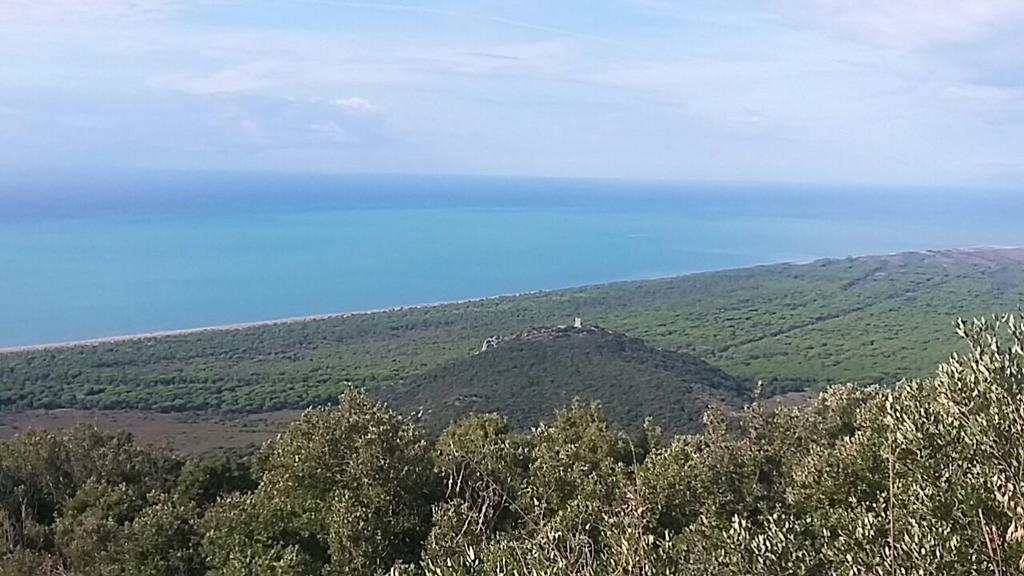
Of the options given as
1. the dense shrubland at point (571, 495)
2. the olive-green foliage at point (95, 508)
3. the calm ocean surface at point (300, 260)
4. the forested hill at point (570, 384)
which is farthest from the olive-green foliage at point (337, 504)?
the calm ocean surface at point (300, 260)

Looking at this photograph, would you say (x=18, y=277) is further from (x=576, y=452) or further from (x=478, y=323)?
(x=576, y=452)

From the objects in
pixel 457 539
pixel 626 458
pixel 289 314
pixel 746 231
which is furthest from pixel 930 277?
pixel 457 539

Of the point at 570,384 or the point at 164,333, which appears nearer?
the point at 570,384

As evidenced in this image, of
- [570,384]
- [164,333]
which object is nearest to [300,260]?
[164,333]

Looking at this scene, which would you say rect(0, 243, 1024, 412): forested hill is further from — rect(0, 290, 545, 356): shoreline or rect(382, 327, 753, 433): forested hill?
rect(382, 327, 753, 433): forested hill

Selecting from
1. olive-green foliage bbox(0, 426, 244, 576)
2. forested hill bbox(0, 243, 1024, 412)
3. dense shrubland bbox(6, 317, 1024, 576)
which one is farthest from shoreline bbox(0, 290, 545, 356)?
dense shrubland bbox(6, 317, 1024, 576)

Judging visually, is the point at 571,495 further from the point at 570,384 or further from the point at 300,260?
the point at 300,260

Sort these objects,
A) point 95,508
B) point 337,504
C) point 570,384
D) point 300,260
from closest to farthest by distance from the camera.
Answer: point 337,504
point 95,508
point 570,384
point 300,260
